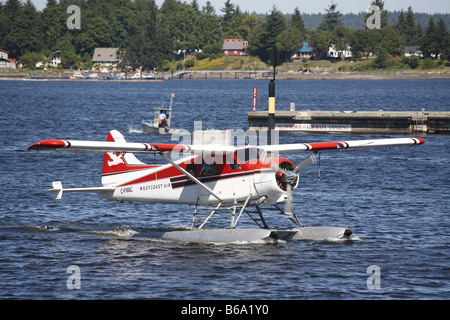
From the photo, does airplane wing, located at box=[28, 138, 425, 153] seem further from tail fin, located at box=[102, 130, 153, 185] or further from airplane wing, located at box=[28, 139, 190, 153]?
tail fin, located at box=[102, 130, 153, 185]

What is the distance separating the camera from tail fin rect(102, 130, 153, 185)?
18.3 m

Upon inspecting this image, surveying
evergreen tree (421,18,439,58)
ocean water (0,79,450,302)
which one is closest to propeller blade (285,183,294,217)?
ocean water (0,79,450,302)

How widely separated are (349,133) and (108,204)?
2501 cm

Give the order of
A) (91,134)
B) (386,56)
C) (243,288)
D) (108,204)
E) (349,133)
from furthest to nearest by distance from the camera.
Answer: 1. (386,56)
2. (91,134)
3. (349,133)
4. (108,204)
5. (243,288)

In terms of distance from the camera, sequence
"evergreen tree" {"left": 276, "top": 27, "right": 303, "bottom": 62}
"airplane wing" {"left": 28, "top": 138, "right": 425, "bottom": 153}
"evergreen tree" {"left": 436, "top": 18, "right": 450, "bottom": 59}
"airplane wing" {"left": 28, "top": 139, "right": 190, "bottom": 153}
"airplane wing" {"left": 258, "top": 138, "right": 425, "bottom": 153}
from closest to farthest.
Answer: "airplane wing" {"left": 28, "top": 139, "right": 190, "bottom": 153} < "airplane wing" {"left": 28, "top": 138, "right": 425, "bottom": 153} < "airplane wing" {"left": 258, "top": 138, "right": 425, "bottom": 153} < "evergreen tree" {"left": 436, "top": 18, "right": 450, "bottom": 59} < "evergreen tree" {"left": 276, "top": 27, "right": 303, "bottom": 62}

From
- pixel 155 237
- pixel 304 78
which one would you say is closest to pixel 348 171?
pixel 155 237

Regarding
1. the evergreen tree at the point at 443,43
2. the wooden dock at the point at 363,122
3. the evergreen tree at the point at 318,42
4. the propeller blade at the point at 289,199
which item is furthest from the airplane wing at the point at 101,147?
the evergreen tree at the point at 318,42

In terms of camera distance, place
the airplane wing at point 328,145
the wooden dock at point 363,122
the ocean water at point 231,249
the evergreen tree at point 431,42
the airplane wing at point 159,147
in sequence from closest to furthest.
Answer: the ocean water at point 231,249 < the airplane wing at point 159,147 < the airplane wing at point 328,145 < the wooden dock at point 363,122 < the evergreen tree at point 431,42

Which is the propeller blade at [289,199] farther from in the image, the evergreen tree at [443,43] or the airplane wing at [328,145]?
the evergreen tree at [443,43]

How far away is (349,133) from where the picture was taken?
44.2 meters

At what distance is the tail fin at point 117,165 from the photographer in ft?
60.1

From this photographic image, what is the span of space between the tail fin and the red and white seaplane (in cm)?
3

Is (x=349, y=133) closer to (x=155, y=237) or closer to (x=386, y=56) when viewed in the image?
(x=155, y=237)

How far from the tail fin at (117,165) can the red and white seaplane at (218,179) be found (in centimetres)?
3
